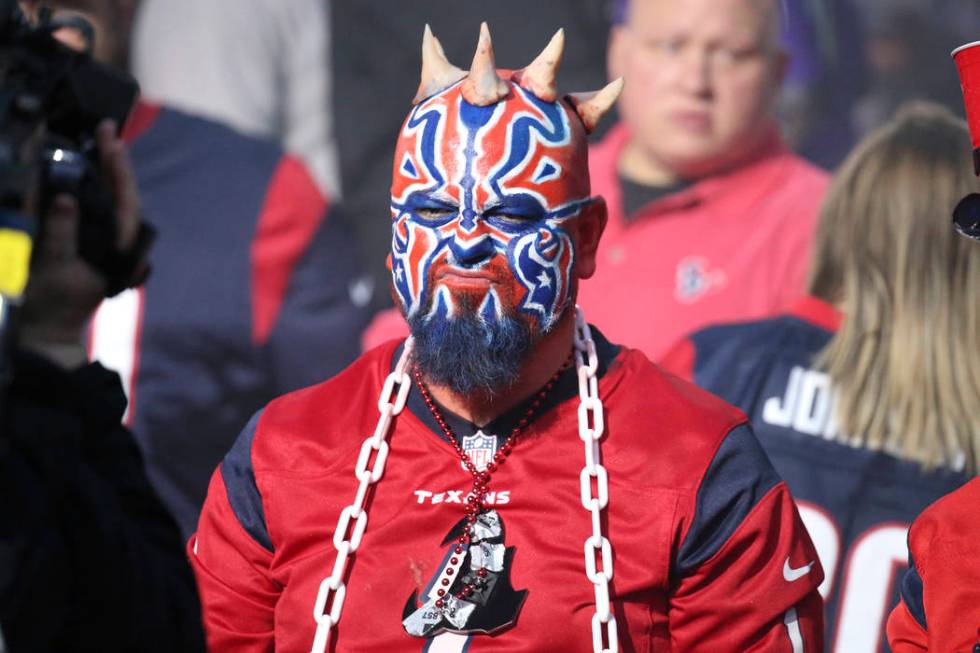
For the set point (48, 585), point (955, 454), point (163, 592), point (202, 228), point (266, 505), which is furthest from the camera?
point (202, 228)

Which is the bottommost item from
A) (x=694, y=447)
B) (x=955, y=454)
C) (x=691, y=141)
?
(x=955, y=454)

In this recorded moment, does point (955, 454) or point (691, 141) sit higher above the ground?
point (691, 141)

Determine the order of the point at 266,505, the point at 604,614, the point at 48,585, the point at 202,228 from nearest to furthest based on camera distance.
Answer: the point at 48,585 < the point at 604,614 < the point at 266,505 < the point at 202,228

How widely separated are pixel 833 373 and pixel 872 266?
15.4 inches

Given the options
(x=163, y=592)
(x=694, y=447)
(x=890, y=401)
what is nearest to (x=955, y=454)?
(x=890, y=401)

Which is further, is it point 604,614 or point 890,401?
point 890,401

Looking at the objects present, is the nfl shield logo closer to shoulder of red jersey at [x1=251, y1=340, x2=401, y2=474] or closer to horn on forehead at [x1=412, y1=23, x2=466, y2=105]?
shoulder of red jersey at [x1=251, y1=340, x2=401, y2=474]

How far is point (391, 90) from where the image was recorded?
5887 millimetres

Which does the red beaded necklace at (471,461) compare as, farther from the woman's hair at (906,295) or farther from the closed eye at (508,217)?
the woman's hair at (906,295)

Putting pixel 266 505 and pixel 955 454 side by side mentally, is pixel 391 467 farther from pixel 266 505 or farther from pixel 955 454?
pixel 955 454

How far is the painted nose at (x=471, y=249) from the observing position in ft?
11.2

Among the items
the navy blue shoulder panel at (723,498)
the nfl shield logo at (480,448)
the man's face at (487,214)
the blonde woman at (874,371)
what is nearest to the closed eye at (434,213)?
the man's face at (487,214)

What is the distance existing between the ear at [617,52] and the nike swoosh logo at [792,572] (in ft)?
8.87

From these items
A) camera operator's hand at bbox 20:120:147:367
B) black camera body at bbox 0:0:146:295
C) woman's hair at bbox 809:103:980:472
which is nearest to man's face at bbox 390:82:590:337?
black camera body at bbox 0:0:146:295
